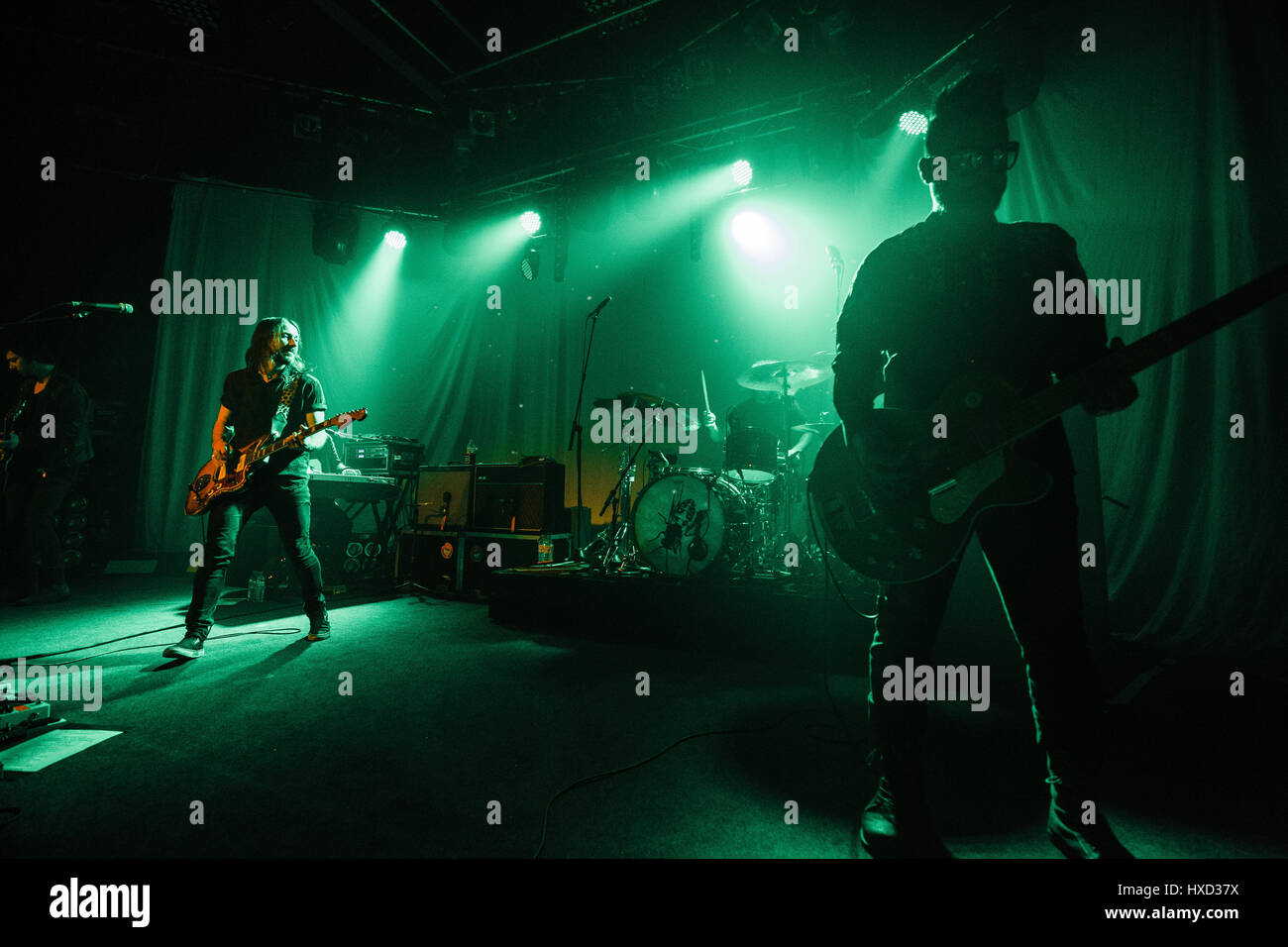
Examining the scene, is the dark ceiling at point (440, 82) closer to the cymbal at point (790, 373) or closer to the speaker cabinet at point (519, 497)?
the cymbal at point (790, 373)

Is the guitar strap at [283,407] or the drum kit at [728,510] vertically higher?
the guitar strap at [283,407]

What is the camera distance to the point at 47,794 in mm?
1661

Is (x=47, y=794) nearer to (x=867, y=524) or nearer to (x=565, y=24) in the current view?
(x=867, y=524)

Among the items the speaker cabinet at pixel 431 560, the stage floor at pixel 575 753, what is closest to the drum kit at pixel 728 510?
the stage floor at pixel 575 753

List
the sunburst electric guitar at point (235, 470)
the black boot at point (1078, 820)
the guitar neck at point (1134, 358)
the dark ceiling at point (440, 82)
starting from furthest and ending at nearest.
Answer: the dark ceiling at point (440, 82), the sunburst electric guitar at point (235, 470), the black boot at point (1078, 820), the guitar neck at point (1134, 358)

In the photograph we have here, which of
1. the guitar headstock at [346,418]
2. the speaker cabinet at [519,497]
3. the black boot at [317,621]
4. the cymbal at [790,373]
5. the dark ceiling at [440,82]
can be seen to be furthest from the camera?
the speaker cabinet at [519,497]

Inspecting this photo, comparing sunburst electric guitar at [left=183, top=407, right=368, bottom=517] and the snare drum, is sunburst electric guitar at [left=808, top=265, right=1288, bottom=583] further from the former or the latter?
sunburst electric guitar at [left=183, top=407, right=368, bottom=517]

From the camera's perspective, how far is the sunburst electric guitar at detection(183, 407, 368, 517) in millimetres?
3255

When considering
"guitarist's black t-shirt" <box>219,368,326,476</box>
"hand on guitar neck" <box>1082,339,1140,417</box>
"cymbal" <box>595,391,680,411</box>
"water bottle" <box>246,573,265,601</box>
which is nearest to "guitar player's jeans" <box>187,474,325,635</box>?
"guitarist's black t-shirt" <box>219,368,326,476</box>

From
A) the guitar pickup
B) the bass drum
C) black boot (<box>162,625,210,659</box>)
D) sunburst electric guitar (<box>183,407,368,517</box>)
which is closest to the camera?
the guitar pickup

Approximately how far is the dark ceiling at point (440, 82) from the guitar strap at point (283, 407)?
12.9 feet

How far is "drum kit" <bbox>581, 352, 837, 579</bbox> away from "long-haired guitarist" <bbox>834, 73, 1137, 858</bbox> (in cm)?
250

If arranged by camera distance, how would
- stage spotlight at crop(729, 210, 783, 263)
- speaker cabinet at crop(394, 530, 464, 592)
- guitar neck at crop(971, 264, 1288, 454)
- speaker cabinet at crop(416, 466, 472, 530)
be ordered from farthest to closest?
stage spotlight at crop(729, 210, 783, 263)
speaker cabinet at crop(416, 466, 472, 530)
speaker cabinet at crop(394, 530, 464, 592)
guitar neck at crop(971, 264, 1288, 454)

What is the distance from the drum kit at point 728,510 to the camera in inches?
164
